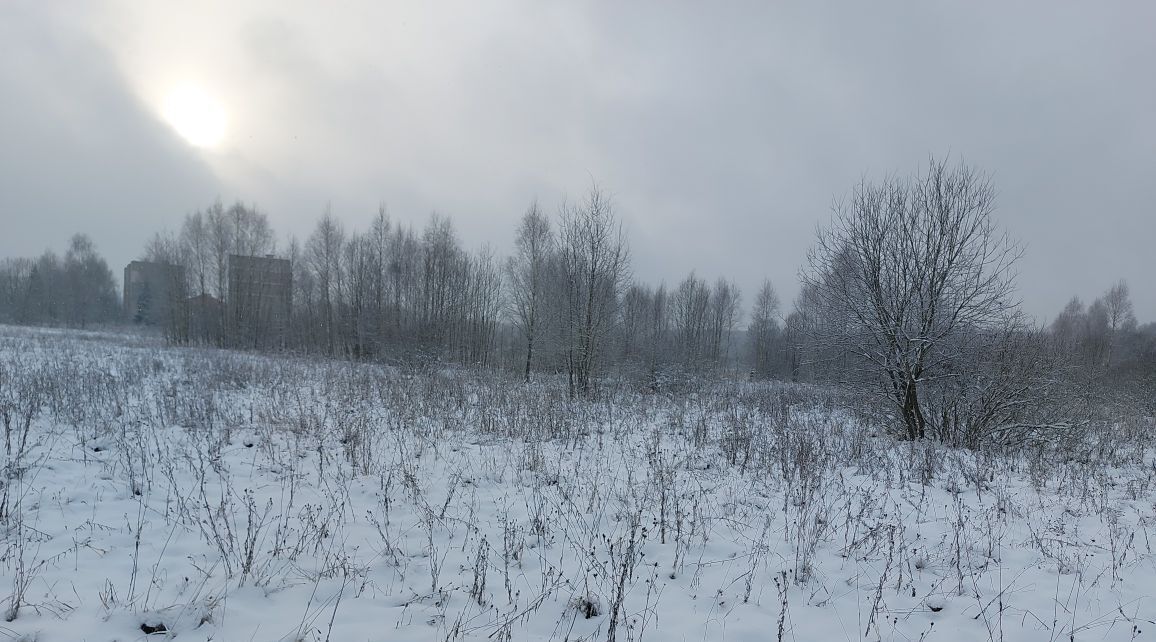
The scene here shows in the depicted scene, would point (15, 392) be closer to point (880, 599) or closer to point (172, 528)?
point (172, 528)

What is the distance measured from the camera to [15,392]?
809 cm

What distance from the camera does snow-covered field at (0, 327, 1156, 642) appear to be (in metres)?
2.87

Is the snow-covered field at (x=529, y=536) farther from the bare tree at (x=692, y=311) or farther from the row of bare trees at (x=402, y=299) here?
the bare tree at (x=692, y=311)

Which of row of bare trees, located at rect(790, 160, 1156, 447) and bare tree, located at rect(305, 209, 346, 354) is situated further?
bare tree, located at rect(305, 209, 346, 354)

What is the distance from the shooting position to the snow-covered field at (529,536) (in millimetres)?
2869

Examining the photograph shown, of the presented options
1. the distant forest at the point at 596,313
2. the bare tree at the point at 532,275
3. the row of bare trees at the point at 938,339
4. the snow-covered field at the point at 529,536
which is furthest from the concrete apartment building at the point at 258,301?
the row of bare trees at the point at 938,339

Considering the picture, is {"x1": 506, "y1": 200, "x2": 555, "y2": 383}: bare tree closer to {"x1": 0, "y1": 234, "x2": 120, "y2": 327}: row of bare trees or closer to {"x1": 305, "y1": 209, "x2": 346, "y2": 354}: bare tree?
{"x1": 305, "y1": 209, "x2": 346, "y2": 354}: bare tree


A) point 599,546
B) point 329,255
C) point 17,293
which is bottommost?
point 599,546

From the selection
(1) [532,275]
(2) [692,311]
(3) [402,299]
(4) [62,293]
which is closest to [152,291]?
(4) [62,293]

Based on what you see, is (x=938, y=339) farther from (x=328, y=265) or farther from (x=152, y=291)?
(x=152, y=291)

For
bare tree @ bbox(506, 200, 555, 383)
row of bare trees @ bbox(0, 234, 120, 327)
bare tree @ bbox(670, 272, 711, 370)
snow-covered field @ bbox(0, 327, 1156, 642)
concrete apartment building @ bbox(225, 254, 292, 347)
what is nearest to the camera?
snow-covered field @ bbox(0, 327, 1156, 642)

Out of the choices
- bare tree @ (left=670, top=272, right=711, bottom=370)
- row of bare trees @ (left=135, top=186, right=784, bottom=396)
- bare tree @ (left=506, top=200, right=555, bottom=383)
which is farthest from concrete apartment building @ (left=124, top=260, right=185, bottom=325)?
bare tree @ (left=670, top=272, right=711, bottom=370)

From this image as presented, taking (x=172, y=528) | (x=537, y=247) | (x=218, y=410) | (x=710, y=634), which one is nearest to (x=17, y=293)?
(x=537, y=247)

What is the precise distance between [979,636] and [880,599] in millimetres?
515
